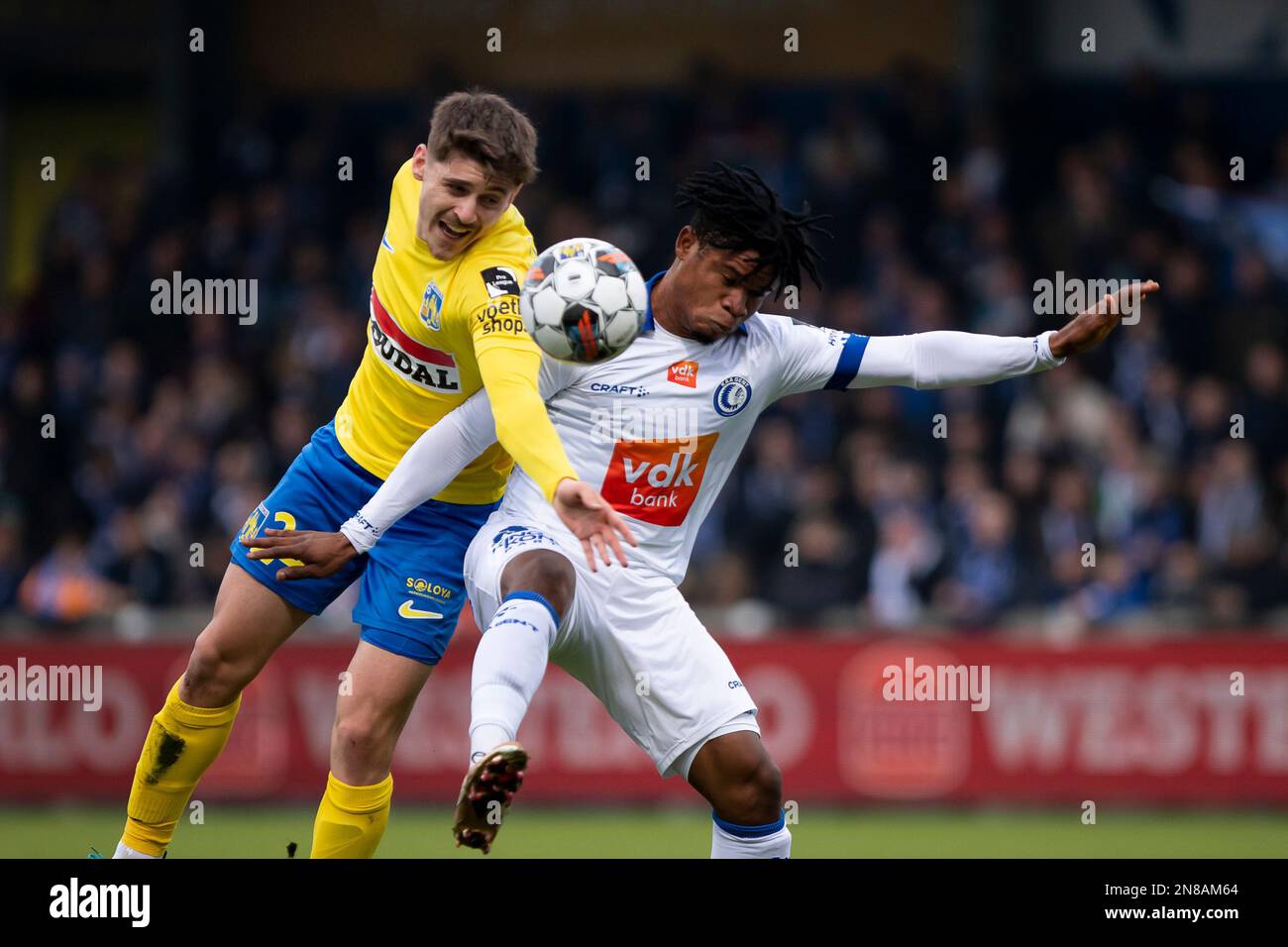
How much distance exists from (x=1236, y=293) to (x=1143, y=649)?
396 cm

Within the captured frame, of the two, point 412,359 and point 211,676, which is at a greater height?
point 412,359

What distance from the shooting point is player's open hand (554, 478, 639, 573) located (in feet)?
18.1

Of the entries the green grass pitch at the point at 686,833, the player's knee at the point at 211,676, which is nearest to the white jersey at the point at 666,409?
the player's knee at the point at 211,676

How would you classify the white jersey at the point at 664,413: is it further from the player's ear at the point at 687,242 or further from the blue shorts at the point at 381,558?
the blue shorts at the point at 381,558

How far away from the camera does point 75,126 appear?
20031mm

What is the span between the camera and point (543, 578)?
234 inches

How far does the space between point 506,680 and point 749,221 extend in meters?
1.79

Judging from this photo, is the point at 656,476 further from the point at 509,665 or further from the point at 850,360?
the point at 509,665

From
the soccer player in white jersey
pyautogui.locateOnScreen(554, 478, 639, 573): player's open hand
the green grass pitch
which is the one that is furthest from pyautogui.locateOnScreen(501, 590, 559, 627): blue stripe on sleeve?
the green grass pitch

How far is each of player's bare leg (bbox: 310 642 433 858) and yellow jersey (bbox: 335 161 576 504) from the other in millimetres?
676

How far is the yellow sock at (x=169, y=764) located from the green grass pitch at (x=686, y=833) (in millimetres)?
3092

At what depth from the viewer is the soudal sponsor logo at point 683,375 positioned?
6.41 meters

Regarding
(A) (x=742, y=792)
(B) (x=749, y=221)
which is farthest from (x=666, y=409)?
(A) (x=742, y=792)
